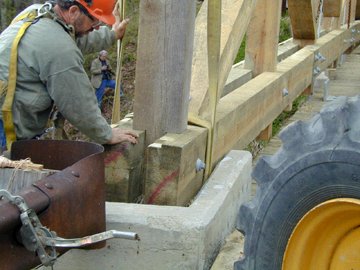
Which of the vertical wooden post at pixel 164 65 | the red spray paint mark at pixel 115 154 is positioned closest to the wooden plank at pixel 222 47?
the vertical wooden post at pixel 164 65

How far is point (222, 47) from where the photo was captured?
440 centimetres

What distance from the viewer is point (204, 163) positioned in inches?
164

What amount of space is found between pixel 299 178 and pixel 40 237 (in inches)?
42.0

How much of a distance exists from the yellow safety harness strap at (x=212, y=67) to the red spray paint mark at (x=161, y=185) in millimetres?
535

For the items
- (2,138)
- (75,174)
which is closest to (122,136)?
(2,138)

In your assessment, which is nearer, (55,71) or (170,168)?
(55,71)

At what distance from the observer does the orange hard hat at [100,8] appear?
12.1 feet

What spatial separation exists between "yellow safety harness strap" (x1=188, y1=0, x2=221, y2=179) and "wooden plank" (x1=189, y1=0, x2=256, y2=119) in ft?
0.38

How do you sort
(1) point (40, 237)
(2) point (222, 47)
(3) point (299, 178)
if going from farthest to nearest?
(2) point (222, 47) → (1) point (40, 237) → (3) point (299, 178)

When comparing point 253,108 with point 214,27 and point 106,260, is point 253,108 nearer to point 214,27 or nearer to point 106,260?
point 214,27

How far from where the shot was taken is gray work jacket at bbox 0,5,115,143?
3510 millimetres

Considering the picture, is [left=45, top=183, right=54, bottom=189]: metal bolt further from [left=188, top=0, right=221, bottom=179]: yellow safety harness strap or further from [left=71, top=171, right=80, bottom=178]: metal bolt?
[left=188, top=0, right=221, bottom=179]: yellow safety harness strap

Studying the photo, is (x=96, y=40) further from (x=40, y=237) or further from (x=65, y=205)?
(x=40, y=237)

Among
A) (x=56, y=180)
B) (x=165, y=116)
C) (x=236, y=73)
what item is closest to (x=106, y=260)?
(x=56, y=180)
